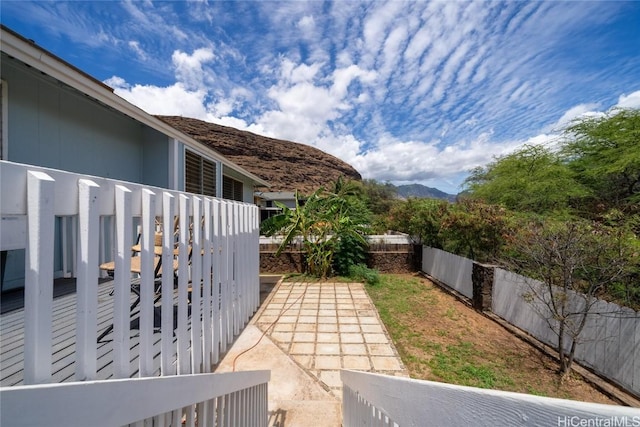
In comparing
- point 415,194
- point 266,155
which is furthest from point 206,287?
point 266,155

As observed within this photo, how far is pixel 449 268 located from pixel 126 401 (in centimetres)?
825

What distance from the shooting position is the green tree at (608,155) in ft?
21.5

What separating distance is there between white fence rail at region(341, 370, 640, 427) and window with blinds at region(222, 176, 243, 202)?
11.0m

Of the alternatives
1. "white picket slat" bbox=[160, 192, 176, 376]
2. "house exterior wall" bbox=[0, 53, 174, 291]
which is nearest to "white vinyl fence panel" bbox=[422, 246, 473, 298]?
"white picket slat" bbox=[160, 192, 176, 376]

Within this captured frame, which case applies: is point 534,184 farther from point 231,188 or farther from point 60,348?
point 231,188

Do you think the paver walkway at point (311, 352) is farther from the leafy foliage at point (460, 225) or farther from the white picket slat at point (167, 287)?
the leafy foliage at point (460, 225)

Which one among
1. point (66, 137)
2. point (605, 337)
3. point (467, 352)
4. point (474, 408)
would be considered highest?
point (66, 137)

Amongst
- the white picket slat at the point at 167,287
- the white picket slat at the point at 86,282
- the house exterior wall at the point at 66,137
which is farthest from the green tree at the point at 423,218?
the white picket slat at the point at 86,282

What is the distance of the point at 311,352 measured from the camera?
4191 mm

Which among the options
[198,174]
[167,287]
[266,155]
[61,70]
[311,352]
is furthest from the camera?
[266,155]

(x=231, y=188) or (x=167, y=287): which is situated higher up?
(x=231, y=188)

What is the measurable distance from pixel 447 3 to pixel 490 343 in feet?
24.4

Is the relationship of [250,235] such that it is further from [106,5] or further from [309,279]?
[106,5]

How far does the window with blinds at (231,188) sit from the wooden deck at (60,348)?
28.1 feet
